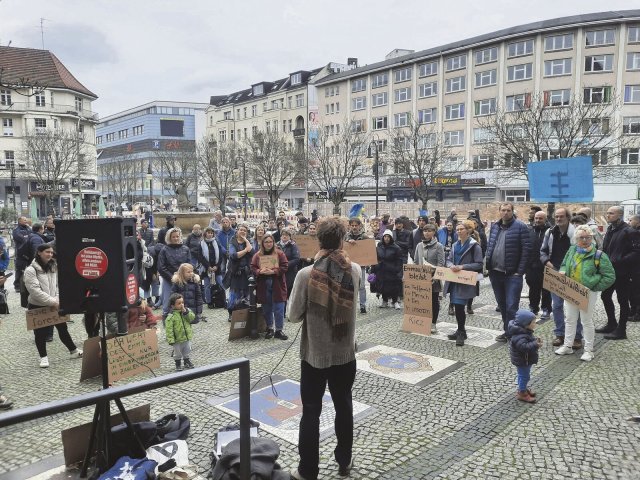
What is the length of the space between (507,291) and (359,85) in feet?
203

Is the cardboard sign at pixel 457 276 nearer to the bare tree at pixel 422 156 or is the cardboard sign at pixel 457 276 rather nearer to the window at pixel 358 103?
the bare tree at pixel 422 156

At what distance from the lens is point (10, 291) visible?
557 inches

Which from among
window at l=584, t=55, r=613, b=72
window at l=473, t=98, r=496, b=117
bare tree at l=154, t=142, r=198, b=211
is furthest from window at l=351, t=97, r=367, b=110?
window at l=584, t=55, r=613, b=72

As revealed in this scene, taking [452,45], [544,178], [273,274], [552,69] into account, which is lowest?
[273,274]

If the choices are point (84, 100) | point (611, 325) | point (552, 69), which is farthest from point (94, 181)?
point (611, 325)

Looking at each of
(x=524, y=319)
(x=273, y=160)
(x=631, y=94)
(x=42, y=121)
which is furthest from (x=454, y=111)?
(x=524, y=319)

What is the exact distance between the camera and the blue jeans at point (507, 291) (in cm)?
762

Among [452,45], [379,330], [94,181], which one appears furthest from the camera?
[94,181]

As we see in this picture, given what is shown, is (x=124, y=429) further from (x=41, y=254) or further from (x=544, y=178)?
(x=544, y=178)

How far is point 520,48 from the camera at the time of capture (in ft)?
163

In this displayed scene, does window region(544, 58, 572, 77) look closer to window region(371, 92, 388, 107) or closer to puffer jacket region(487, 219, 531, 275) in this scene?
window region(371, 92, 388, 107)

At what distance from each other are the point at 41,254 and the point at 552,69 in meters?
52.4

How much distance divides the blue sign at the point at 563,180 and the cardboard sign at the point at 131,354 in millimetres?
7836

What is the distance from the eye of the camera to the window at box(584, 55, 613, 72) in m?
46.7
